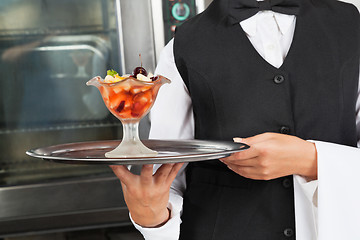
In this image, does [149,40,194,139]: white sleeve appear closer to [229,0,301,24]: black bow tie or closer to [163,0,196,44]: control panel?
[229,0,301,24]: black bow tie

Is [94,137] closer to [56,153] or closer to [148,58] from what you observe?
[148,58]

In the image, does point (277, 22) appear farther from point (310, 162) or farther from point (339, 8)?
point (310, 162)

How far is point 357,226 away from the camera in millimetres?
877

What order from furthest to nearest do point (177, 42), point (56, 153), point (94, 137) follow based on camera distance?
point (94, 137) → point (177, 42) → point (56, 153)

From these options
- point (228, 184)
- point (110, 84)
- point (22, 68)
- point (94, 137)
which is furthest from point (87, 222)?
point (110, 84)

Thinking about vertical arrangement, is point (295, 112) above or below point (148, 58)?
below

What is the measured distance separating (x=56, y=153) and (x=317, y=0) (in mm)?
653

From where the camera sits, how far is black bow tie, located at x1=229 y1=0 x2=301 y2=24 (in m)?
0.96

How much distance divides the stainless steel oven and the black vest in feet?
2.04

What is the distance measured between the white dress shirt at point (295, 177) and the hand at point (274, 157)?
3 cm

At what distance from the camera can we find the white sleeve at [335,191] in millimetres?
837

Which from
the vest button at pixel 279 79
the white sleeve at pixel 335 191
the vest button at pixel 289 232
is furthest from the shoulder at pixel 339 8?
the vest button at pixel 289 232

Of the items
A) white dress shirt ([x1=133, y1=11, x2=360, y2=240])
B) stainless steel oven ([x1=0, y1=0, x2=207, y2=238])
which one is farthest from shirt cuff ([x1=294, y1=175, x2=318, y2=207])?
stainless steel oven ([x1=0, y1=0, x2=207, y2=238])

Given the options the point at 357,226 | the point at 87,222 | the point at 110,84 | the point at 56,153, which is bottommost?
the point at 87,222
